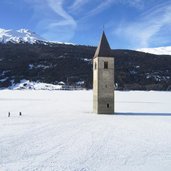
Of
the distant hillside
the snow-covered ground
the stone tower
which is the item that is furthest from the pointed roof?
the distant hillside

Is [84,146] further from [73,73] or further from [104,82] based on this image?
[73,73]

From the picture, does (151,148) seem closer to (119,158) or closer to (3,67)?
(119,158)

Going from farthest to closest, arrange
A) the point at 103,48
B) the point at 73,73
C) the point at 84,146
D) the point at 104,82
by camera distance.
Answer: the point at 73,73, the point at 103,48, the point at 104,82, the point at 84,146

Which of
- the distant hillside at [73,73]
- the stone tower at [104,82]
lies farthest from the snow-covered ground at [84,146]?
the distant hillside at [73,73]

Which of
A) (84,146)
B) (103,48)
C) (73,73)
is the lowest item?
(84,146)

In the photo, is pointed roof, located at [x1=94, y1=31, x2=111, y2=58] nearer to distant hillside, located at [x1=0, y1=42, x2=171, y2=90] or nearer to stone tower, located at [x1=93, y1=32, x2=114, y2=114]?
stone tower, located at [x1=93, y1=32, x2=114, y2=114]

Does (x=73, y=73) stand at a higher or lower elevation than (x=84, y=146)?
higher

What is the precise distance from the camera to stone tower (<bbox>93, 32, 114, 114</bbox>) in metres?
39.6

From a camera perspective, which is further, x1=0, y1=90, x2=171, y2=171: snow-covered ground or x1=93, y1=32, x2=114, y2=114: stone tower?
x1=93, y1=32, x2=114, y2=114: stone tower

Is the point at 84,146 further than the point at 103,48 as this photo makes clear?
No

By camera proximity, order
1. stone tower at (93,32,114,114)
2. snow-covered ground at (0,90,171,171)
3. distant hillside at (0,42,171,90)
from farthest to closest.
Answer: distant hillside at (0,42,171,90), stone tower at (93,32,114,114), snow-covered ground at (0,90,171,171)

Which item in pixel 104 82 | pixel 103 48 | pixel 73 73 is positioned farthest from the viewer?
pixel 73 73

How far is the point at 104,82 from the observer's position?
40312 mm

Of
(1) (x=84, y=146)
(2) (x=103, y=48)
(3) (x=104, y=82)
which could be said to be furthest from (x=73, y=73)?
(1) (x=84, y=146)
